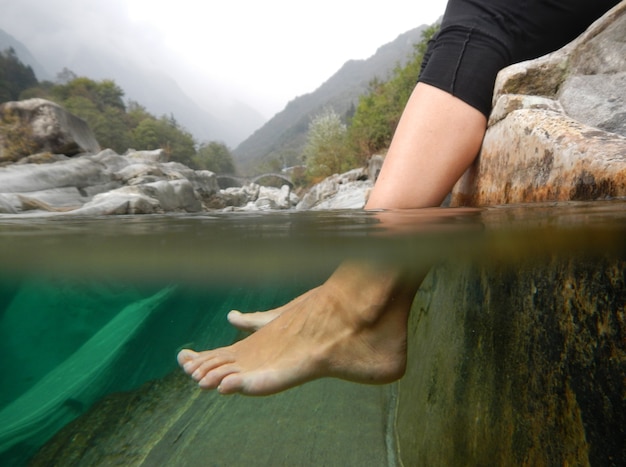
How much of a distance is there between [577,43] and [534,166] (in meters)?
2.07

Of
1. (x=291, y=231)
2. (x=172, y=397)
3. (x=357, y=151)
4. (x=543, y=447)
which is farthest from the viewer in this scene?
(x=357, y=151)

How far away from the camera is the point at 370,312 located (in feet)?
5.82

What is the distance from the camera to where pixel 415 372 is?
10.5 ft

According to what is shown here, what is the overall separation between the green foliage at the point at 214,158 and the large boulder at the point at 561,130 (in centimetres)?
6511

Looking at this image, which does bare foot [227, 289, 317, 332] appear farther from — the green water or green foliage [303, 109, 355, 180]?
green foliage [303, 109, 355, 180]

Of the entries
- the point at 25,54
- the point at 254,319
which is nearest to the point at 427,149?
the point at 254,319

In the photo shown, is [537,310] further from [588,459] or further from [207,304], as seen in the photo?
[207,304]

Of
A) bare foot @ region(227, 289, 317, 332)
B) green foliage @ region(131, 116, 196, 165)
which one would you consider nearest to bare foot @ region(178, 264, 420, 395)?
bare foot @ region(227, 289, 317, 332)

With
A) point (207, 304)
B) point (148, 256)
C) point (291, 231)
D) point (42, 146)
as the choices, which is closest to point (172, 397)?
point (207, 304)

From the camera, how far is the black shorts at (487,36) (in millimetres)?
1918

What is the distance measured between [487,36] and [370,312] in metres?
1.59

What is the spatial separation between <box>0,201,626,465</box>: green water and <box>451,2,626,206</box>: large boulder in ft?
0.83

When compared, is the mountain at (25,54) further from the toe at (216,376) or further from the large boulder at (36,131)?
the toe at (216,376)

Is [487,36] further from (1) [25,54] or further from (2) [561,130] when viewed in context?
(1) [25,54]
